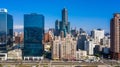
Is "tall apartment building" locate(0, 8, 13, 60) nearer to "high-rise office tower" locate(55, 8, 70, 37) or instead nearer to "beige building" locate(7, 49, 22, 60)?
"beige building" locate(7, 49, 22, 60)

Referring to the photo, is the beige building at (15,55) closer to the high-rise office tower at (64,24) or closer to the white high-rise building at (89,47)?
the white high-rise building at (89,47)

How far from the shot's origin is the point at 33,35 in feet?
138

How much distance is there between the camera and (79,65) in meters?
32.4

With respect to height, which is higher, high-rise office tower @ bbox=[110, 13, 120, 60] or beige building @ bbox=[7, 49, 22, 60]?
high-rise office tower @ bbox=[110, 13, 120, 60]

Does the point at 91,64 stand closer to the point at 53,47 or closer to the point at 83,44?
the point at 53,47

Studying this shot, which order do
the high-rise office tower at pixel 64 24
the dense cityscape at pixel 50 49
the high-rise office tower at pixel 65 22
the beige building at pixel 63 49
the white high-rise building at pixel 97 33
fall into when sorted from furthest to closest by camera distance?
the high-rise office tower at pixel 65 22, the high-rise office tower at pixel 64 24, the white high-rise building at pixel 97 33, the beige building at pixel 63 49, the dense cityscape at pixel 50 49

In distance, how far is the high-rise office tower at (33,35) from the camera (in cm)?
4059

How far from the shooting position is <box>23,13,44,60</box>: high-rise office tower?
40.6 metres

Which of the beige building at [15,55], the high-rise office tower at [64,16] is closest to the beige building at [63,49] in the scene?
the beige building at [15,55]

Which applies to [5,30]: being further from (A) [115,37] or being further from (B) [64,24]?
(A) [115,37]

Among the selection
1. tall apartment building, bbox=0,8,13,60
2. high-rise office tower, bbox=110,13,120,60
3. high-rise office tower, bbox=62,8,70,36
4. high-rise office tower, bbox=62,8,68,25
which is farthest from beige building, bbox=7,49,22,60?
high-rise office tower, bbox=62,8,68,25

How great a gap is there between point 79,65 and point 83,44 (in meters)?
16.7

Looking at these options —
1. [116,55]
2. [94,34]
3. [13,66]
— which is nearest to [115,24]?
[116,55]

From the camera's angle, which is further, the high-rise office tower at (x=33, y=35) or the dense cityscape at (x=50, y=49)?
the high-rise office tower at (x=33, y=35)
